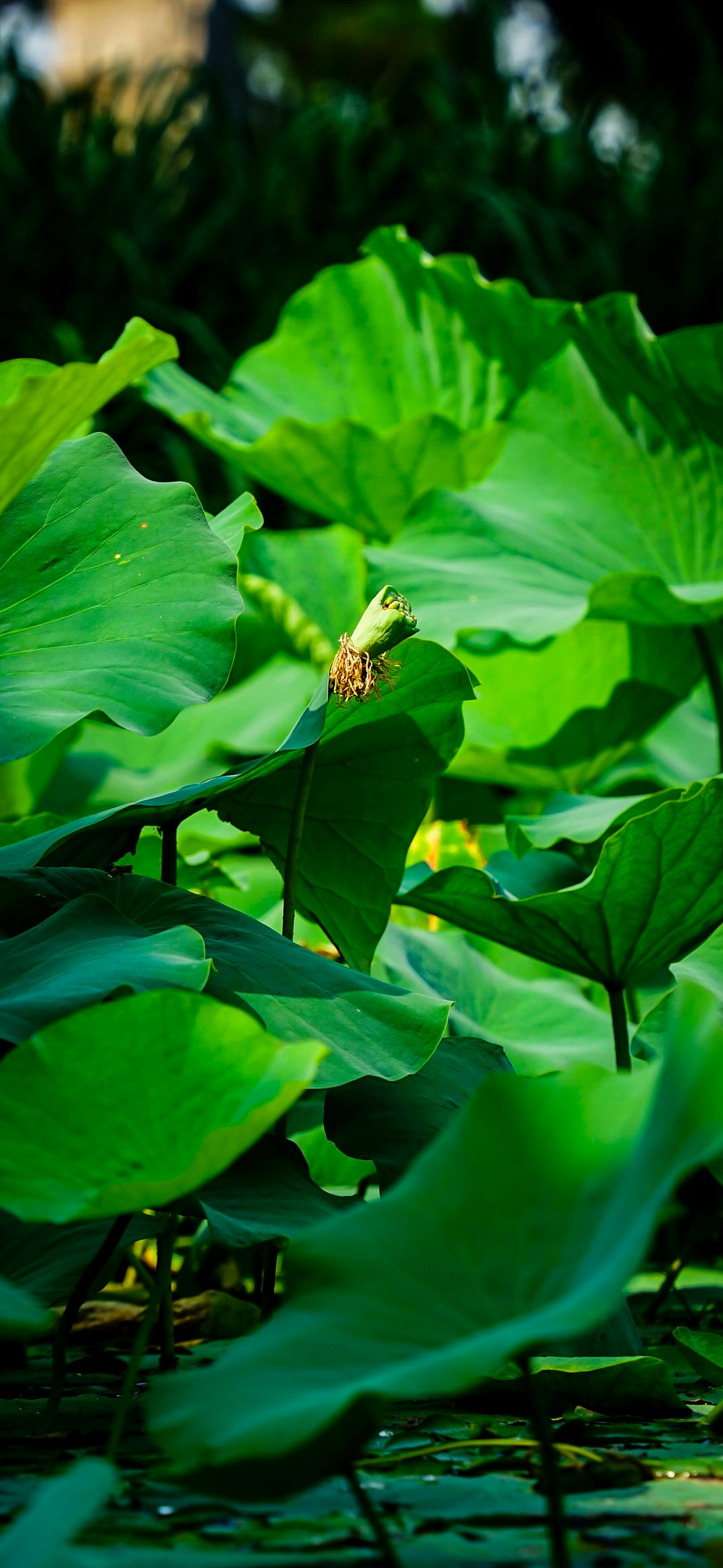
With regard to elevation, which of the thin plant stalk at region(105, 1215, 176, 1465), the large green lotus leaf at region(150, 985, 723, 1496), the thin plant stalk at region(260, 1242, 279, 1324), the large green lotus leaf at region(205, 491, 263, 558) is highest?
the large green lotus leaf at region(205, 491, 263, 558)

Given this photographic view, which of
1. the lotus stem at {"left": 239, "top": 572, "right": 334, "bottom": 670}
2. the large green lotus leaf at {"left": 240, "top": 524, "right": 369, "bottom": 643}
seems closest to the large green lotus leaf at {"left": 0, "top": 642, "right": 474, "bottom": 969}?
the lotus stem at {"left": 239, "top": 572, "right": 334, "bottom": 670}

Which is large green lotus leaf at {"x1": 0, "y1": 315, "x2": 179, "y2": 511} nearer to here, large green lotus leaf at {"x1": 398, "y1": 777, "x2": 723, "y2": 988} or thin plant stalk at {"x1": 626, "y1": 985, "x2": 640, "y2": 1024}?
large green lotus leaf at {"x1": 398, "y1": 777, "x2": 723, "y2": 988}

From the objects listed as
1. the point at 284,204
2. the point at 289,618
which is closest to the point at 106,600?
the point at 289,618

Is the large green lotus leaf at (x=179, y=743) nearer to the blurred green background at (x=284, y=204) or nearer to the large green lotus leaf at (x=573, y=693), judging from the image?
the large green lotus leaf at (x=573, y=693)

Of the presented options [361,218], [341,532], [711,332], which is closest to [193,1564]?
[711,332]

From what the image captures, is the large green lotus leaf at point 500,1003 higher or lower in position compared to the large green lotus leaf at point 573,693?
lower

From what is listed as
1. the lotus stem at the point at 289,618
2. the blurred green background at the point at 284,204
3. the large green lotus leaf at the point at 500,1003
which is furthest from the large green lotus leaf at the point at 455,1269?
the blurred green background at the point at 284,204
